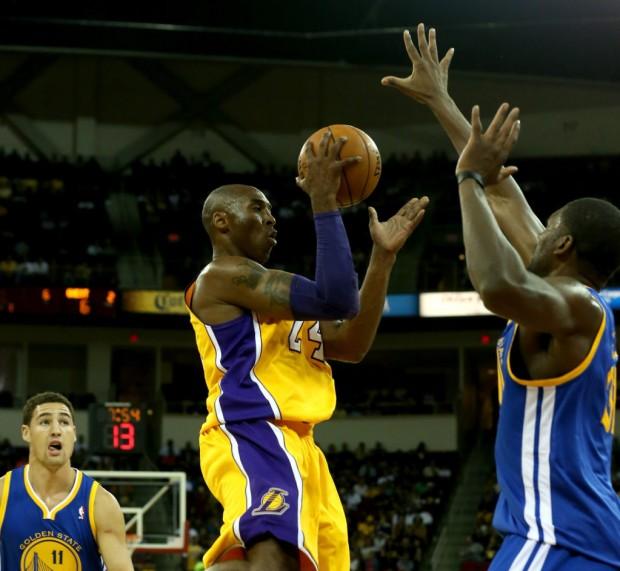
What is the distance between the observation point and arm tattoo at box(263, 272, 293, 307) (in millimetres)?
4453

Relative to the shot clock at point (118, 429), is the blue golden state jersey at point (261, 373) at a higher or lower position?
higher

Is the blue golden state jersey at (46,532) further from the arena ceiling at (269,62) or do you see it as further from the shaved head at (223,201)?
the arena ceiling at (269,62)

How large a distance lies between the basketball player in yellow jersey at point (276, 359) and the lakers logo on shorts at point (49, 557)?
1.50 metres

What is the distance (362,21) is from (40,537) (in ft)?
→ 70.2

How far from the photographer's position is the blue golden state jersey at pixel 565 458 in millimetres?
3312

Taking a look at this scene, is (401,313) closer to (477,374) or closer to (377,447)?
(377,447)

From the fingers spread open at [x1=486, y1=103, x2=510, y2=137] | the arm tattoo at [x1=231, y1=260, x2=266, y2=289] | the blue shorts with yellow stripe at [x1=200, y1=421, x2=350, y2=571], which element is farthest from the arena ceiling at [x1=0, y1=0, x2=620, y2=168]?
the fingers spread open at [x1=486, y1=103, x2=510, y2=137]

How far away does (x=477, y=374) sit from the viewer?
2820cm

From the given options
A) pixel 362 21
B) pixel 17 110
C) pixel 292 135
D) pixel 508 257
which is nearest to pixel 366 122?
pixel 292 135

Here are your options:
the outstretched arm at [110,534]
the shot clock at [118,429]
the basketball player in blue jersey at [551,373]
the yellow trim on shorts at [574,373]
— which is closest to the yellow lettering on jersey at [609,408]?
the basketball player in blue jersey at [551,373]

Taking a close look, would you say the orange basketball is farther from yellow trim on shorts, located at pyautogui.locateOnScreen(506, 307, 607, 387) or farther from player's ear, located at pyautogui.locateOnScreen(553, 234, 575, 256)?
yellow trim on shorts, located at pyautogui.locateOnScreen(506, 307, 607, 387)

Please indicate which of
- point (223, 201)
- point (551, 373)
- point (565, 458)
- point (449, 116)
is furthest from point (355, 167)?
point (565, 458)

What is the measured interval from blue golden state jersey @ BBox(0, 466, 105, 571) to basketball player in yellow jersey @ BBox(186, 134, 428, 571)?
4.82 feet

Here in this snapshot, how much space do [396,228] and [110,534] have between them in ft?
7.26
